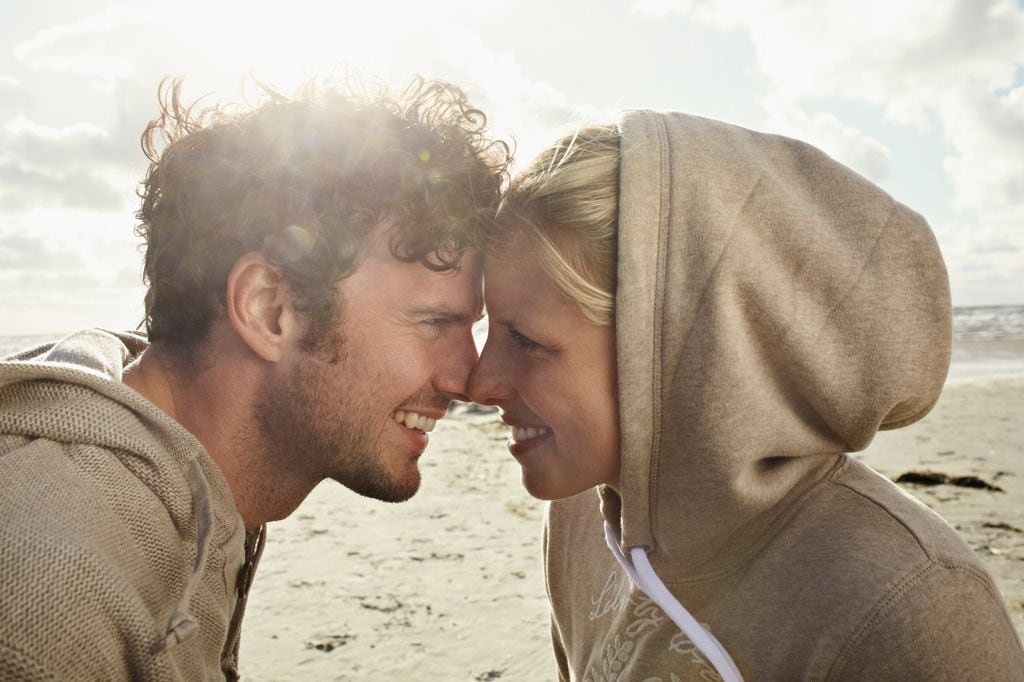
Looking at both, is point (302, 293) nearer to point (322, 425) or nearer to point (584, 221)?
point (322, 425)

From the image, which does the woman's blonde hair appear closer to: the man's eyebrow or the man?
the man

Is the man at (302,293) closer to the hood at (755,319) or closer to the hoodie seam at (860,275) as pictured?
the hood at (755,319)

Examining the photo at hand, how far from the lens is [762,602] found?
1.81 metres

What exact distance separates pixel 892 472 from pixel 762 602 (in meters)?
6.70

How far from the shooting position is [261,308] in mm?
2842

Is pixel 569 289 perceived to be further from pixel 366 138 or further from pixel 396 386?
pixel 366 138

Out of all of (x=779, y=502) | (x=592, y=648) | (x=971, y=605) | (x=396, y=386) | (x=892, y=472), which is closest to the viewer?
(x=971, y=605)

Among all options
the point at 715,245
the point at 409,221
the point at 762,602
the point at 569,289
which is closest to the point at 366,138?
the point at 409,221

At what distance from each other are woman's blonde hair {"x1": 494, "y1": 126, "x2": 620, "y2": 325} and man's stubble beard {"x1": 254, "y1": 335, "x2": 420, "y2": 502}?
3.61 ft

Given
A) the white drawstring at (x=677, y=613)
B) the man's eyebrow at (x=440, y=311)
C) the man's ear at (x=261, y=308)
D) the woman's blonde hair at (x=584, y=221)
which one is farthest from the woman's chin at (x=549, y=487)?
the man's ear at (x=261, y=308)

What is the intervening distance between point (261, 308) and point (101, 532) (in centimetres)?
118

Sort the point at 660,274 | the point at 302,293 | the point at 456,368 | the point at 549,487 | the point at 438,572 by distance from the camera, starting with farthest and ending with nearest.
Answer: the point at 438,572, the point at 456,368, the point at 302,293, the point at 549,487, the point at 660,274

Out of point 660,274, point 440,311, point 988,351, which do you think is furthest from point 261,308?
point 988,351

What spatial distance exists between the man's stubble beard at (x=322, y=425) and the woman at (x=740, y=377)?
3.34ft
